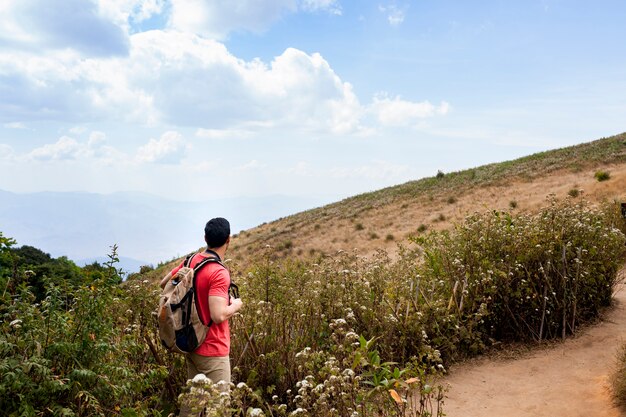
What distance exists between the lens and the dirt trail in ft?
17.6

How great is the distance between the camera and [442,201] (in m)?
30.4

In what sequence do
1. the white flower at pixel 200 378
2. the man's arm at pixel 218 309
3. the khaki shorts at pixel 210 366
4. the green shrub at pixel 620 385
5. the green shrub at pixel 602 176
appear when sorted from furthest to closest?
the green shrub at pixel 602 176
the green shrub at pixel 620 385
the khaki shorts at pixel 210 366
the man's arm at pixel 218 309
the white flower at pixel 200 378

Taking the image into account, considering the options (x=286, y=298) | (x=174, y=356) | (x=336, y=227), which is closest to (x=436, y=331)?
(x=286, y=298)

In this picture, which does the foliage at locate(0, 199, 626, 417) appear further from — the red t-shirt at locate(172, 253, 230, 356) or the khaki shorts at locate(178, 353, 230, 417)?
the red t-shirt at locate(172, 253, 230, 356)

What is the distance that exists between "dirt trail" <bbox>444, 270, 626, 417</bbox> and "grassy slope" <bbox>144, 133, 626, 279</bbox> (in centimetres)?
1596

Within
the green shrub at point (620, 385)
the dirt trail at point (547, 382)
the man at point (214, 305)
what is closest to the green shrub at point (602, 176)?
the dirt trail at point (547, 382)

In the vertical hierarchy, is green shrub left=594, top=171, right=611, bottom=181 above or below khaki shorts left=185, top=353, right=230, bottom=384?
above

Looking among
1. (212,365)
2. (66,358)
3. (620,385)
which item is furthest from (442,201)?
(66,358)

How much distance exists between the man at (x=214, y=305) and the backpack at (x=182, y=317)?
2.2 inches

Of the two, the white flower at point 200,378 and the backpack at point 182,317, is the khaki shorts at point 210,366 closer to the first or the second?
the backpack at point 182,317

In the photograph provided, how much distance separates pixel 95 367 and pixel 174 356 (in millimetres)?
1414

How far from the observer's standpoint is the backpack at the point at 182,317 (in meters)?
3.75

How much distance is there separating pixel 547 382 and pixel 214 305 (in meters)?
4.23

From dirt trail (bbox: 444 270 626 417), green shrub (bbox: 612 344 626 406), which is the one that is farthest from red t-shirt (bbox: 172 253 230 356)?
green shrub (bbox: 612 344 626 406)
